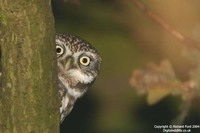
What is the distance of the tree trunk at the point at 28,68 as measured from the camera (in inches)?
125

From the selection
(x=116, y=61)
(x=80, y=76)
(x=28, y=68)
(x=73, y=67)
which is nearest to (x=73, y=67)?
(x=73, y=67)

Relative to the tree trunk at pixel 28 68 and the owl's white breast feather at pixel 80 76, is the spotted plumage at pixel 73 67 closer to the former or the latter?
the owl's white breast feather at pixel 80 76

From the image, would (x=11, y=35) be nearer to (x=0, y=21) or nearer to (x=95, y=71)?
(x=0, y=21)

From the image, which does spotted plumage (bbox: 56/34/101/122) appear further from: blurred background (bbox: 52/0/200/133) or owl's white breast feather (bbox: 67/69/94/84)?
blurred background (bbox: 52/0/200/133)

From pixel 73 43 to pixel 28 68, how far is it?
146 centimetres

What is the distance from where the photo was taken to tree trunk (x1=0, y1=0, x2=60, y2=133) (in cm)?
317

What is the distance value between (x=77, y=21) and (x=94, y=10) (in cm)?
24

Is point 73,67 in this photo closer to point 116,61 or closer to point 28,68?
point 28,68

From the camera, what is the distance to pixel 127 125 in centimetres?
633

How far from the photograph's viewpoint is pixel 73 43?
4715 millimetres

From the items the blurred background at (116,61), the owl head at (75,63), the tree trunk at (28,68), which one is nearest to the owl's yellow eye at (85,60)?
the owl head at (75,63)

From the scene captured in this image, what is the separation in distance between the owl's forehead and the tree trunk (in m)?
1.21

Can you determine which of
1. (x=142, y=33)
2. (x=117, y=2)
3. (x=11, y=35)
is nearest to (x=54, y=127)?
(x=11, y=35)

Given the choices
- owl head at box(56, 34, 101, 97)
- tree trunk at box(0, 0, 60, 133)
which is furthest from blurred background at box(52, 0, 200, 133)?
tree trunk at box(0, 0, 60, 133)
